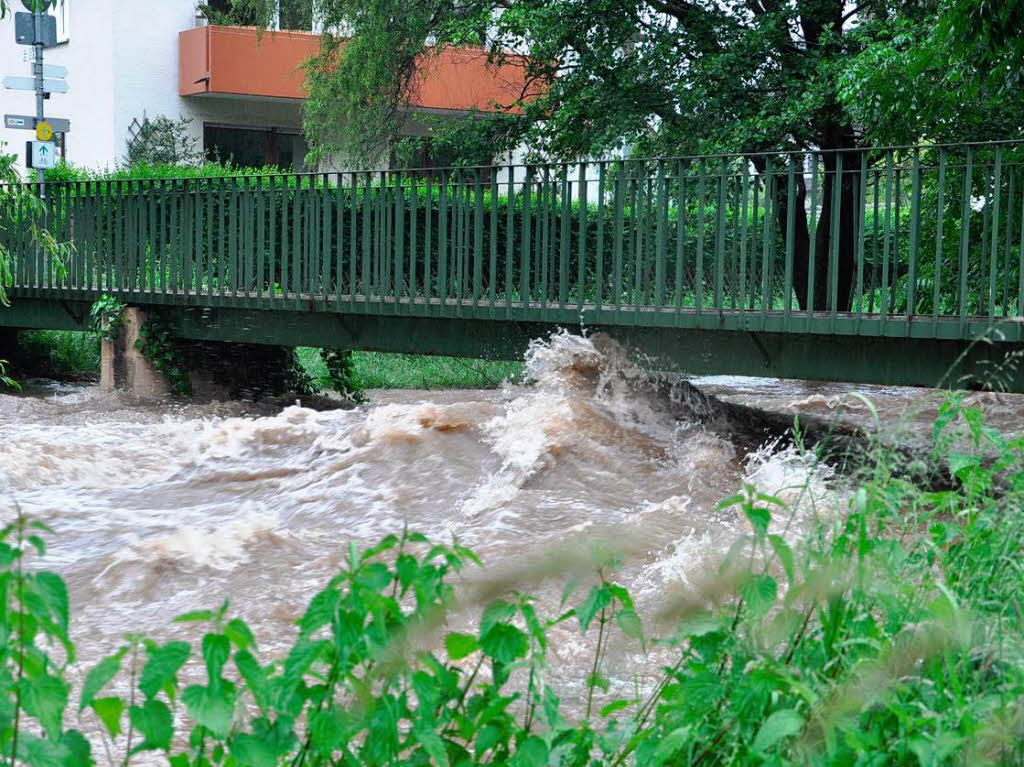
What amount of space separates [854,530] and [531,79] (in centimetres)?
1577

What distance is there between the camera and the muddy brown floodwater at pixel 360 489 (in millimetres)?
6082

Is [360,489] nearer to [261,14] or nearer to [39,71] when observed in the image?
[39,71]

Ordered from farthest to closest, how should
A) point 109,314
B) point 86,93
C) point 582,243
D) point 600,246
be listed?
1. point 86,93
2. point 109,314
3. point 582,243
4. point 600,246

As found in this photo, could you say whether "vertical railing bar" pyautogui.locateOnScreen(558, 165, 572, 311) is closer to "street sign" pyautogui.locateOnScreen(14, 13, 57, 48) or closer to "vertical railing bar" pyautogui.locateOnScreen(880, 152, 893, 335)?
"vertical railing bar" pyautogui.locateOnScreen(880, 152, 893, 335)

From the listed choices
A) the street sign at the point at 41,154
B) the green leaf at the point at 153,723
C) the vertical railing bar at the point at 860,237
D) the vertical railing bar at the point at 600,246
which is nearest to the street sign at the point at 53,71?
the street sign at the point at 41,154

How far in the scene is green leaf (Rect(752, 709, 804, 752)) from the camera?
2.27m

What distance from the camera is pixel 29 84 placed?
695 inches

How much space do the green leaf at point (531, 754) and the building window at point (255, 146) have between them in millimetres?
26005

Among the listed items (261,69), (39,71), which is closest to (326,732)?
(39,71)

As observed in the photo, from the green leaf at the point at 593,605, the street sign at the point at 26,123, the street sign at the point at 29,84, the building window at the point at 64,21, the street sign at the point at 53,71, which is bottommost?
the green leaf at the point at 593,605

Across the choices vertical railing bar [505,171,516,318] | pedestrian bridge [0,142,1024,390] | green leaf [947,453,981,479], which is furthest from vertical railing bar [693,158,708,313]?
green leaf [947,453,981,479]

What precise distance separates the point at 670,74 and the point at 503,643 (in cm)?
1397

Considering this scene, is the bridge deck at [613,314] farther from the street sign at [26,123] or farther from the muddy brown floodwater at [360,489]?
the street sign at [26,123]

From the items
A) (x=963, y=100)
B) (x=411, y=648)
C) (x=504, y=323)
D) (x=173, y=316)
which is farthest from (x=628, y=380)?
(x=411, y=648)
